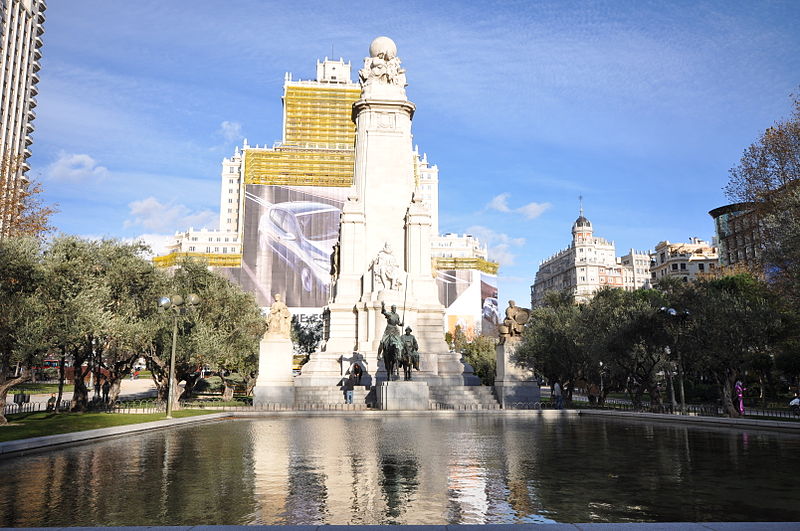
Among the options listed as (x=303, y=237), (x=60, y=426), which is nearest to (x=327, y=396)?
(x=60, y=426)

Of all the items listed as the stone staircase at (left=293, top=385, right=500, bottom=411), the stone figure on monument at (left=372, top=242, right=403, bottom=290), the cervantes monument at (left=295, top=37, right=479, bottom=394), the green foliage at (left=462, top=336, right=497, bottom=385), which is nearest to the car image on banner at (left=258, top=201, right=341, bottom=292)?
the green foliage at (left=462, top=336, right=497, bottom=385)

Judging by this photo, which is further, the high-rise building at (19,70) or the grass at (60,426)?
the high-rise building at (19,70)

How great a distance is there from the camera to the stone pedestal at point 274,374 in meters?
31.5

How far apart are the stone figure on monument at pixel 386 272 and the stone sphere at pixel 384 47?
1568 cm

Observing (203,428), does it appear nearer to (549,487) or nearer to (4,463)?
(4,463)

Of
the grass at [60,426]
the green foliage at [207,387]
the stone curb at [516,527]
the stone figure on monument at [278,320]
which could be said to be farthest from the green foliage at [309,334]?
the stone curb at [516,527]

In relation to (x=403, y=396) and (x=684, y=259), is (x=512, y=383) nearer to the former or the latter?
(x=403, y=396)

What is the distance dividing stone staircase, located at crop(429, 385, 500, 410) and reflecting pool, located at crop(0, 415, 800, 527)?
14.4m

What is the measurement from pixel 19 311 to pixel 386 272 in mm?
20765

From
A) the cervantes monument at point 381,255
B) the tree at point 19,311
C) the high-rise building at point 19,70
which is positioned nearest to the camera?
the tree at point 19,311

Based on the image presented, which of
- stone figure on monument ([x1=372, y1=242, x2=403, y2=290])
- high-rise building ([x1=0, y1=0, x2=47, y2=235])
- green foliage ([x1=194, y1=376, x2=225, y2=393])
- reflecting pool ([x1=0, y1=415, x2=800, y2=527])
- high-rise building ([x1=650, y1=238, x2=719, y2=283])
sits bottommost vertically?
green foliage ([x1=194, y1=376, x2=225, y2=393])

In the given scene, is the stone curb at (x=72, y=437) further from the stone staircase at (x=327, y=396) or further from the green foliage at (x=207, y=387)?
the green foliage at (x=207, y=387)

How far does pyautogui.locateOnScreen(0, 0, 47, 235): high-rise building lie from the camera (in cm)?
6794

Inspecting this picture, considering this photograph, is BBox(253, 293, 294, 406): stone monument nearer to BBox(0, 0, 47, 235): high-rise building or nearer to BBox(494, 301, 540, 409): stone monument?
BBox(494, 301, 540, 409): stone monument
